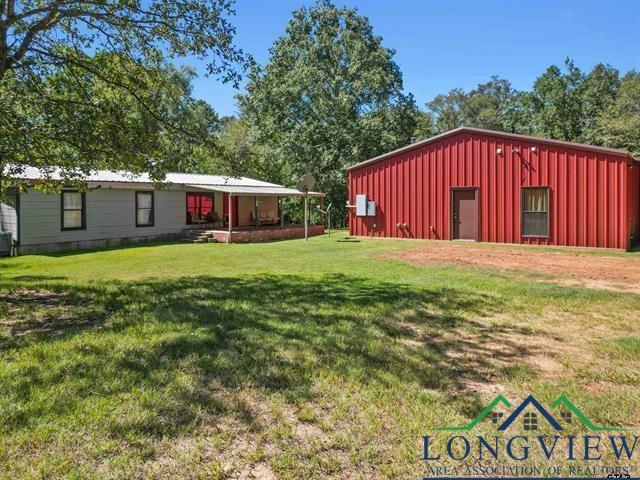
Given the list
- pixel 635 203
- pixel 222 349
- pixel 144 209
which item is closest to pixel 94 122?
pixel 222 349

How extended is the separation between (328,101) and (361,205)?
1139 cm

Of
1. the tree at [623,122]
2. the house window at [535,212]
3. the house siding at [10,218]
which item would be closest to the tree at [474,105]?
the tree at [623,122]

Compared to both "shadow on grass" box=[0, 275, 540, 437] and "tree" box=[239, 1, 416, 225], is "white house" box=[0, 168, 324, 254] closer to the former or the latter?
"tree" box=[239, 1, 416, 225]

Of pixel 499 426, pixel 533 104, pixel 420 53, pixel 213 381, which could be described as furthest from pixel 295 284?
pixel 533 104

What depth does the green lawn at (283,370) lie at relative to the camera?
274 centimetres

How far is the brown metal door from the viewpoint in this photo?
17109 millimetres

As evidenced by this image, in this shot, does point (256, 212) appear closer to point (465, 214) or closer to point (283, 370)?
point (465, 214)

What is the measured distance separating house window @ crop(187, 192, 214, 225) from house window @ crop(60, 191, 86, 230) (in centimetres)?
518

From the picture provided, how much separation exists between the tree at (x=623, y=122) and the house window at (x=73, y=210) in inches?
1229

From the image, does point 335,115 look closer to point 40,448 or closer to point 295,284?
point 295,284

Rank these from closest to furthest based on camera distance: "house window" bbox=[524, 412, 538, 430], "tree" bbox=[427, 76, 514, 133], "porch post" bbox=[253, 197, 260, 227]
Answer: "house window" bbox=[524, 412, 538, 430]
"porch post" bbox=[253, 197, 260, 227]
"tree" bbox=[427, 76, 514, 133]

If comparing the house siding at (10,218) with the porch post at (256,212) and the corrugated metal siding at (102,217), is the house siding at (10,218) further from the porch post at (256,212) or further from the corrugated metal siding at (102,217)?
the porch post at (256,212)

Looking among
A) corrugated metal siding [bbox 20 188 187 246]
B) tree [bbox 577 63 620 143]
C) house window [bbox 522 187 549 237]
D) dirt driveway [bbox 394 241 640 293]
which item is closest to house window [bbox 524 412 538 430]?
dirt driveway [bbox 394 241 640 293]
